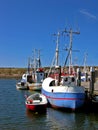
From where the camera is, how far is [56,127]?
29938 mm

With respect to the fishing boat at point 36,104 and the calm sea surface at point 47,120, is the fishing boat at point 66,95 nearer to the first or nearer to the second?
the calm sea surface at point 47,120

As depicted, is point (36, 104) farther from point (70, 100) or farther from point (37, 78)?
point (37, 78)

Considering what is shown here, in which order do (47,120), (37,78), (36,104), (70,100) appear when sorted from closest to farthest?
(47,120) → (36,104) → (70,100) → (37,78)

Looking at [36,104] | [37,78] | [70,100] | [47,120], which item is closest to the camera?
[47,120]

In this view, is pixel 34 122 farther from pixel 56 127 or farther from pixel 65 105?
pixel 65 105

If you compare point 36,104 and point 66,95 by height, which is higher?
point 66,95

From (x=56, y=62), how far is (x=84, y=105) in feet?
47.7

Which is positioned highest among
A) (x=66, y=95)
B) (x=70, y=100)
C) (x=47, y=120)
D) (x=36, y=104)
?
(x=66, y=95)

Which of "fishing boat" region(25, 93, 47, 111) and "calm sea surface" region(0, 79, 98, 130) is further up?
"fishing boat" region(25, 93, 47, 111)

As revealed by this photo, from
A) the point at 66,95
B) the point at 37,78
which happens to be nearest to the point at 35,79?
the point at 37,78

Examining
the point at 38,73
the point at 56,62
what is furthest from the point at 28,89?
the point at 56,62

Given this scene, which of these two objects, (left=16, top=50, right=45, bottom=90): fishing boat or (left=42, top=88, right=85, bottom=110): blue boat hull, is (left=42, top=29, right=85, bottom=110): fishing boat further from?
(left=16, top=50, right=45, bottom=90): fishing boat

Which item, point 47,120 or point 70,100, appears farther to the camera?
point 70,100

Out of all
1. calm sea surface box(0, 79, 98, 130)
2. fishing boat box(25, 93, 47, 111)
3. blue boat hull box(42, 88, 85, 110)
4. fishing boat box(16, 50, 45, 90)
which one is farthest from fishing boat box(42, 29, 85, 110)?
fishing boat box(16, 50, 45, 90)
